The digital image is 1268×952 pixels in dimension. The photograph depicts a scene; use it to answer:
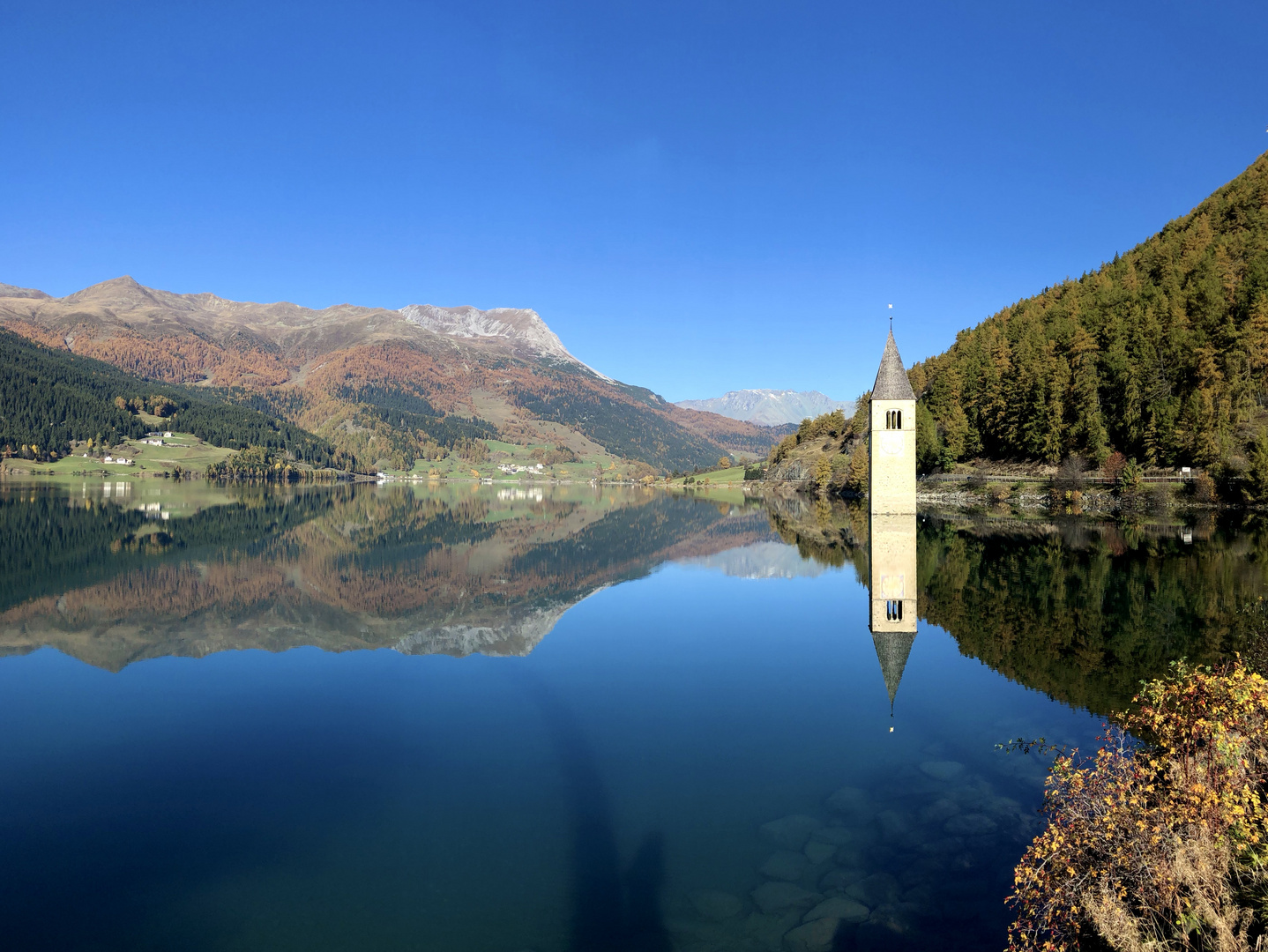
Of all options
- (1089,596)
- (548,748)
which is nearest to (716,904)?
(548,748)

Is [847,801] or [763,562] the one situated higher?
[763,562]

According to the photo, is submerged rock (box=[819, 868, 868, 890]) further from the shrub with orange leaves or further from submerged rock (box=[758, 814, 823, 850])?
the shrub with orange leaves

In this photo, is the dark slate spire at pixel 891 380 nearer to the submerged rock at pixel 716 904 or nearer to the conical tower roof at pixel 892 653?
the conical tower roof at pixel 892 653

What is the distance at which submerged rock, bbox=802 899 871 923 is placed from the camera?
9.12m

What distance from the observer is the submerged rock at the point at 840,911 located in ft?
29.9

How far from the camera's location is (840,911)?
365 inches

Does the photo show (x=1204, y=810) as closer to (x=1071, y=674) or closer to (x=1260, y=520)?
(x=1071, y=674)

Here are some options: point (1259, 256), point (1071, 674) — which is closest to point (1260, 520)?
point (1259, 256)

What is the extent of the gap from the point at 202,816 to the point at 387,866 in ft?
11.8

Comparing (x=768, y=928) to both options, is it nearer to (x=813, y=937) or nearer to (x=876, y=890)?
(x=813, y=937)

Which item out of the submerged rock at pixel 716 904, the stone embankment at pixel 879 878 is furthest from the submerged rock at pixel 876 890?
the submerged rock at pixel 716 904

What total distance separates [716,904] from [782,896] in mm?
892

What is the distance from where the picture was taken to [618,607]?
1256 inches

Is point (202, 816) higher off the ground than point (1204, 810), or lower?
lower
